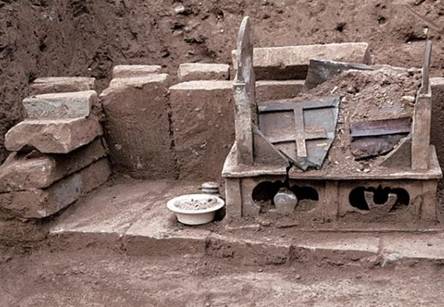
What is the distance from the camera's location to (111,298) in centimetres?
411

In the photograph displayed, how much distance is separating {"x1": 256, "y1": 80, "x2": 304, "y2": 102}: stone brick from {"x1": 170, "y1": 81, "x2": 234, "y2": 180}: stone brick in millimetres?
212

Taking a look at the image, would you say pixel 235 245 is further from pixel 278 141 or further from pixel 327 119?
pixel 327 119

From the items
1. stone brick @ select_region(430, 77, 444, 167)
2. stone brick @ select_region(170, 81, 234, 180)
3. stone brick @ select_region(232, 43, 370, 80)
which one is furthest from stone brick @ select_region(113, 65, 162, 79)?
stone brick @ select_region(430, 77, 444, 167)

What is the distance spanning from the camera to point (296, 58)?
202 inches

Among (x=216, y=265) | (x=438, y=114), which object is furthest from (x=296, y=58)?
(x=216, y=265)

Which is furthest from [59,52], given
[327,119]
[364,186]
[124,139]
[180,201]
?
[364,186]

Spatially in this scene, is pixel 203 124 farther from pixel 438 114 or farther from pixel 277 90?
pixel 438 114

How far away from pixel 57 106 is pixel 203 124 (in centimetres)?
103

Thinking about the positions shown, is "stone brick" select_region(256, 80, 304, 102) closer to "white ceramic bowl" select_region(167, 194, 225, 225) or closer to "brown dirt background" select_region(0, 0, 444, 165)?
"white ceramic bowl" select_region(167, 194, 225, 225)

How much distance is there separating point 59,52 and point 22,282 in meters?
2.64

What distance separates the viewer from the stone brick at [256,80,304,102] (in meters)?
5.00

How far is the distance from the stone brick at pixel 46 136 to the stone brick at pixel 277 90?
1297 mm

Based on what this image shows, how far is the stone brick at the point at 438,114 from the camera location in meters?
4.70

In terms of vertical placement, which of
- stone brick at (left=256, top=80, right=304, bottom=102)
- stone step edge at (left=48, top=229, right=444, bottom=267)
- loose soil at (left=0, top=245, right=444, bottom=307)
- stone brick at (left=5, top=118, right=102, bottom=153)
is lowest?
loose soil at (left=0, top=245, right=444, bottom=307)
